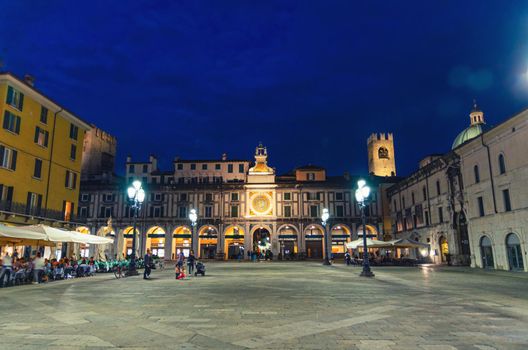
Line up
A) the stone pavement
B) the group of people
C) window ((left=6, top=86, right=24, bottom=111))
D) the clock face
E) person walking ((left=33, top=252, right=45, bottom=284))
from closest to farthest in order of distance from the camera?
1. the stone pavement
2. the group of people
3. person walking ((left=33, top=252, right=45, bottom=284))
4. window ((left=6, top=86, right=24, bottom=111))
5. the clock face

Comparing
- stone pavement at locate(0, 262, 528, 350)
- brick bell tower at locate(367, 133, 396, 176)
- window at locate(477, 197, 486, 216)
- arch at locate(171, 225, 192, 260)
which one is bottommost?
stone pavement at locate(0, 262, 528, 350)

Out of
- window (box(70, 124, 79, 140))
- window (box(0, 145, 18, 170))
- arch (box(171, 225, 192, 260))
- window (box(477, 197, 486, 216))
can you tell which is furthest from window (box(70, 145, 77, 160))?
window (box(477, 197, 486, 216))

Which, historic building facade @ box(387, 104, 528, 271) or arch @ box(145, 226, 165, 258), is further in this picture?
arch @ box(145, 226, 165, 258)

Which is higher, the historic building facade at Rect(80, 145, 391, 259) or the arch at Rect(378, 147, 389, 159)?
the arch at Rect(378, 147, 389, 159)

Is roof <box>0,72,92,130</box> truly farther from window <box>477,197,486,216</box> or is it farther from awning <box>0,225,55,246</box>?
window <box>477,197,486,216</box>

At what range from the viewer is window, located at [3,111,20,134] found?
28.8m

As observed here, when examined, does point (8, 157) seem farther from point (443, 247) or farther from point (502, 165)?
point (443, 247)

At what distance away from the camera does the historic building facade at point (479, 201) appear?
2748 centimetres

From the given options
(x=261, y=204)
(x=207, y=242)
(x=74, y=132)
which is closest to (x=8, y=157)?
(x=74, y=132)

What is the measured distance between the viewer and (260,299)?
40.1 feet

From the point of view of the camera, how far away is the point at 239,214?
59688 mm

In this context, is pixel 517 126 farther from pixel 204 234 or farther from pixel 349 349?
pixel 204 234

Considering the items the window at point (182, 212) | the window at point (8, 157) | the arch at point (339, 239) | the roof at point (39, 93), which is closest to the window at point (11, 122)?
the window at point (8, 157)

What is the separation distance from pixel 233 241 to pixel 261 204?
24.3 ft
